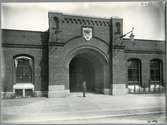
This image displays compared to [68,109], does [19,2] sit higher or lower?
higher

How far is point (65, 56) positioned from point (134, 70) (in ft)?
20.7

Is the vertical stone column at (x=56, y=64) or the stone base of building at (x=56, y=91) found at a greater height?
the vertical stone column at (x=56, y=64)

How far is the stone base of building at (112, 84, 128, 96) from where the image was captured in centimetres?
1373

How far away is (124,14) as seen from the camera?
27.8 ft

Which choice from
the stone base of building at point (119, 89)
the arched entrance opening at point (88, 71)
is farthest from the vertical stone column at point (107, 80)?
the stone base of building at point (119, 89)

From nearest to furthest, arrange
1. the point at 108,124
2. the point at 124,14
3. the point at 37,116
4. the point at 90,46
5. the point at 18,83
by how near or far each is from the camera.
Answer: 1. the point at 108,124
2. the point at 37,116
3. the point at 124,14
4. the point at 18,83
5. the point at 90,46

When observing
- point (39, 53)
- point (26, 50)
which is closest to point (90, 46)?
point (39, 53)

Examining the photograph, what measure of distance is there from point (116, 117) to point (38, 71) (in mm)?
7498

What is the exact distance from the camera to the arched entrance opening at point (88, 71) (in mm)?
14688

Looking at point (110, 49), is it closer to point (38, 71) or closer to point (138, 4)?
point (38, 71)

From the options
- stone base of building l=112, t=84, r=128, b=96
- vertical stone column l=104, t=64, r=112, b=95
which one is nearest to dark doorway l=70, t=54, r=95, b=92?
vertical stone column l=104, t=64, r=112, b=95

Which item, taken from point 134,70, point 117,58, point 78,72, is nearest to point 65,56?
point 117,58

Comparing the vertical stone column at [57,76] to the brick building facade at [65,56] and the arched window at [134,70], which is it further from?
the arched window at [134,70]

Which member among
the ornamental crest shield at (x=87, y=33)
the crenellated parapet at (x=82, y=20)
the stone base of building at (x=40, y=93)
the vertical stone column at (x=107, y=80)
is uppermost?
the crenellated parapet at (x=82, y=20)
